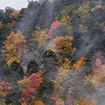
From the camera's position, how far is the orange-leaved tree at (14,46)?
40.3 metres

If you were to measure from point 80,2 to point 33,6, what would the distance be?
655 inches

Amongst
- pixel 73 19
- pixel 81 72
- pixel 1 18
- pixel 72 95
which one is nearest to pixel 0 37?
pixel 1 18

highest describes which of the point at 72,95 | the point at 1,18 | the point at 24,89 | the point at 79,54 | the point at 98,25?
the point at 1,18

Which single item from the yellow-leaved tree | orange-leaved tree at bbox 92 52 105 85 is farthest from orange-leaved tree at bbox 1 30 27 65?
orange-leaved tree at bbox 92 52 105 85

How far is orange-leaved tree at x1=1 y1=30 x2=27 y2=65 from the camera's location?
40312mm

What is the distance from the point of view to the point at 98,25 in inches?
1462

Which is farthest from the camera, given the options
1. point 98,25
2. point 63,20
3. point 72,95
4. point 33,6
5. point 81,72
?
point 33,6

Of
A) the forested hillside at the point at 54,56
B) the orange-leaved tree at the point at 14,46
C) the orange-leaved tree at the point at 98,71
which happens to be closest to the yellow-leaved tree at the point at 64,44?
the forested hillside at the point at 54,56

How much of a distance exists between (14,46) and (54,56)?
17.3m

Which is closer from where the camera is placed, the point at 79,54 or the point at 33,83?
the point at 33,83

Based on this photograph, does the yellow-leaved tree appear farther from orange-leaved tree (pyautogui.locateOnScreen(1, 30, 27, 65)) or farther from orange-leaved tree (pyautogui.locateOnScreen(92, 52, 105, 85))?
orange-leaved tree (pyautogui.locateOnScreen(1, 30, 27, 65))

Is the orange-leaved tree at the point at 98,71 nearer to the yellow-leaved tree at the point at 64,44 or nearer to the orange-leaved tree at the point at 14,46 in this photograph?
the yellow-leaved tree at the point at 64,44

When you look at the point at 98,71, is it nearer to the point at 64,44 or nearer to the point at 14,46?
the point at 64,44

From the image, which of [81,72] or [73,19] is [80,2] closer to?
[73,19]
